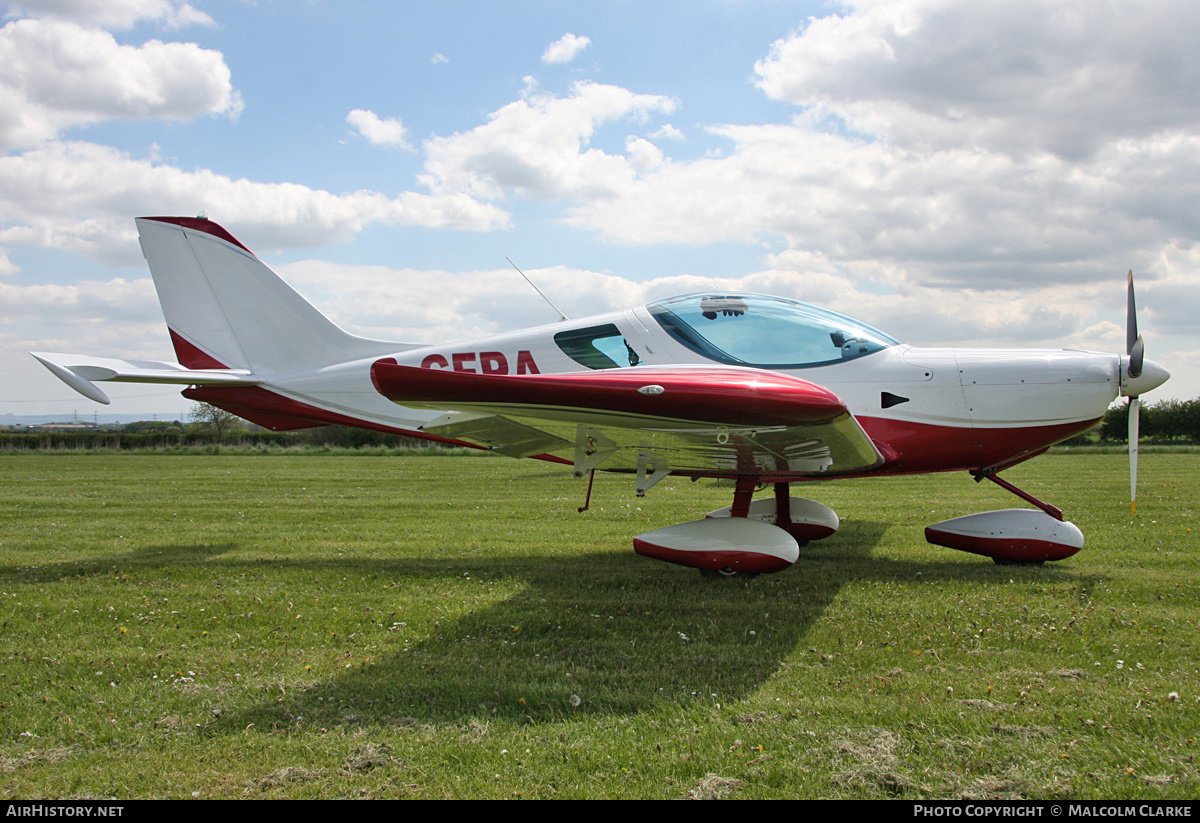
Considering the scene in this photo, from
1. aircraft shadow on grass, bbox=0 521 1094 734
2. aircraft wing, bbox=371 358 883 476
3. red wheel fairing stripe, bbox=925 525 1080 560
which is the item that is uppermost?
aircraft wing, bbox=371 358 883 476

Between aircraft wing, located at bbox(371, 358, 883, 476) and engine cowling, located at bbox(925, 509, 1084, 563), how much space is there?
1493 millimetres

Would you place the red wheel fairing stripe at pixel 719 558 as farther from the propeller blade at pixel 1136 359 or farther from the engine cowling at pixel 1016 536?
the propeller blade at pixel 1136 359

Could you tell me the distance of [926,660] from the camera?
3.98m

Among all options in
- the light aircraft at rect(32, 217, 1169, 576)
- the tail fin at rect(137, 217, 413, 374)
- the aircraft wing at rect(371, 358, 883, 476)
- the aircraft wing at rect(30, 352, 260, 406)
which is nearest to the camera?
the aircraft wing at rect(371, 358, 883, 476)

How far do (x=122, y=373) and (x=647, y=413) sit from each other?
526 centimetres

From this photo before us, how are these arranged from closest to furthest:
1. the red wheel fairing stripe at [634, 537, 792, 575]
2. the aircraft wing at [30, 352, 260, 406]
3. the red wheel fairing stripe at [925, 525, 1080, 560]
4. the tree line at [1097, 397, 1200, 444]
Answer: the red wheel fairing stripe at [634, 537, 792, 575]
the aircraft wing at [30, 352, 260, 406]
the red wheel fairing stripe at [925, 525, 1080, 560]
the tree line at [1097, 397, 1200, 444]

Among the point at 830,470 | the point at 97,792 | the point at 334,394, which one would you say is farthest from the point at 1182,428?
the point at 97,792

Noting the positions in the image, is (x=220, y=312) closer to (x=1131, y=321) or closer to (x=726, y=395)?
(x=726, y=395)

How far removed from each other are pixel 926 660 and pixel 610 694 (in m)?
1.76

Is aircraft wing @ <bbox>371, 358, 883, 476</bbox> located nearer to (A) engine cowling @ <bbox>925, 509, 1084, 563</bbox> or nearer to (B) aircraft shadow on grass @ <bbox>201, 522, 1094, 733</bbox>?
(B) aircraft shadow on grass @ <bbox>201, 522, 1094, 733</bbox>

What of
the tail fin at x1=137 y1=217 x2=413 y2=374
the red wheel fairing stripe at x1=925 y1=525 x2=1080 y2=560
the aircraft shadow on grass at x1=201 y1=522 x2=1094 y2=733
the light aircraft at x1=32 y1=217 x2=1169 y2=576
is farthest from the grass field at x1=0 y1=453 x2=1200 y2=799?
the tail fin at x1=137 y1=217 x2=413 y2=374

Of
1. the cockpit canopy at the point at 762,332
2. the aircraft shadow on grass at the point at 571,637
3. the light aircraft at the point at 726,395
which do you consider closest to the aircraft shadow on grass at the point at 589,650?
the aircraft shadow on grass at the point at 571,637

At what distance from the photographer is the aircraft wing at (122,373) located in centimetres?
601

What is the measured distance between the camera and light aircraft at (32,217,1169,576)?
173 inches
